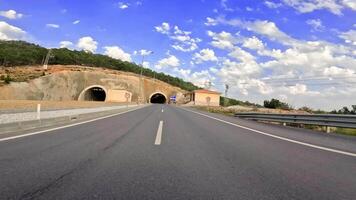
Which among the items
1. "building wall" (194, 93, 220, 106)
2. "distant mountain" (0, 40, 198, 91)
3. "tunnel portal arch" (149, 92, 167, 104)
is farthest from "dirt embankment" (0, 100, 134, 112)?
"tunnel portal arch" (149, 92, 167, 104)

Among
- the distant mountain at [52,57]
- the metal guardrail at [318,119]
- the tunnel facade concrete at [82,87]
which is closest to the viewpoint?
the metal guardrail at [318,119]

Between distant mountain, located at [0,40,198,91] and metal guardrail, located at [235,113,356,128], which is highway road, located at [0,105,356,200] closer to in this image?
metal guardrail, located at [235,113,356,128]

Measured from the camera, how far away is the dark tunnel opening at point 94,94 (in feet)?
340

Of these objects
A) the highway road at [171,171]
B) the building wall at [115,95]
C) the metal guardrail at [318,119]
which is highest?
the building wall at [115,95]

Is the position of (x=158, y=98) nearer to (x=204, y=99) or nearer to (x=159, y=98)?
(x=159, y=98)

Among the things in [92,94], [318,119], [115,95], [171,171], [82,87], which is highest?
[82,87]

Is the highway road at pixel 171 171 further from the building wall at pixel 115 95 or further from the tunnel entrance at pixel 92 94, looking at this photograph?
the tunnel entrance at pixel 92 94

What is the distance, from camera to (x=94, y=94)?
375ft

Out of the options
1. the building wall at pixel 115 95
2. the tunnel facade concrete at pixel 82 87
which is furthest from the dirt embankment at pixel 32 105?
the building wall at pixel 115 95

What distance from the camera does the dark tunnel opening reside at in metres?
104

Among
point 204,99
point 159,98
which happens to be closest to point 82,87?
point 204,99

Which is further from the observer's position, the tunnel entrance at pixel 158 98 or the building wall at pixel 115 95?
the tunnel entrance at pixel 158 98

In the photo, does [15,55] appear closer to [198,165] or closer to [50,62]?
[50,62]

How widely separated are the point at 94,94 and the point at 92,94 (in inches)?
111
